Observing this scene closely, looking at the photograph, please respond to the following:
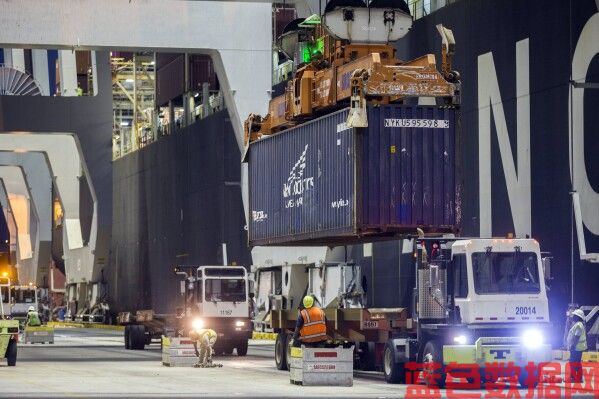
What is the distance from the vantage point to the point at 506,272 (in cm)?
2667

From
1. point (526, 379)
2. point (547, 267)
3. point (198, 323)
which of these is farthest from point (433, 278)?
point (198, 323)

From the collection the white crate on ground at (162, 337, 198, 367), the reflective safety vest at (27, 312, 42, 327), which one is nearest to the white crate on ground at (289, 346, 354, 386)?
the white crate on ground at (162, 337, 198, 367)

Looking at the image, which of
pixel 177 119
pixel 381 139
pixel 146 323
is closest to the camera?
pixel 381 139

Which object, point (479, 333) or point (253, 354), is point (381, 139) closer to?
point (479, 333)

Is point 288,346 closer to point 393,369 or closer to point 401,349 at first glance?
point 393,369

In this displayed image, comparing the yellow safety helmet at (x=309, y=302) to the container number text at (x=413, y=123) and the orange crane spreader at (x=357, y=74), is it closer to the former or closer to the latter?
the orange crane spreader at (x=357, y=74)

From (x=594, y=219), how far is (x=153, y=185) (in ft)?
181

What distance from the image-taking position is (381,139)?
3192cm

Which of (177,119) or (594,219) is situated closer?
(594,219)

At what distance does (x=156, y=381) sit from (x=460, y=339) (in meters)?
6.41

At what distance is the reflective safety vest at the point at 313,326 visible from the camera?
28094 millimetres

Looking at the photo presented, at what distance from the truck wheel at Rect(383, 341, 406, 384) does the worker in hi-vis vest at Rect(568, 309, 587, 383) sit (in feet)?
10.8

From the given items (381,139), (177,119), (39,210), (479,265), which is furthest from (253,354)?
(39,210)

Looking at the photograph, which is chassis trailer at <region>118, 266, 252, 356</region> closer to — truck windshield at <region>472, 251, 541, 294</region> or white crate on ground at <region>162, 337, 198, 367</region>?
white crate on ground at <region>162, 337, 198, 367</region>
